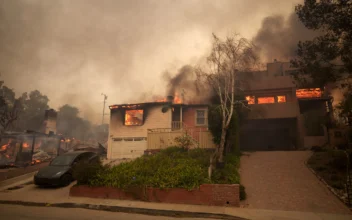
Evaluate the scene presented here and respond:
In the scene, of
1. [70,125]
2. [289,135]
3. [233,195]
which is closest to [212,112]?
[233,195]

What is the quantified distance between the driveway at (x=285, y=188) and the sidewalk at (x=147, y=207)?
65cm

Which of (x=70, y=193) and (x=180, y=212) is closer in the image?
(x=180, y=212)

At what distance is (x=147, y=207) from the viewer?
26.8ft

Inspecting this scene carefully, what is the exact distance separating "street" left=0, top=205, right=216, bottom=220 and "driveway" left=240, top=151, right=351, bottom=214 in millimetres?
4447

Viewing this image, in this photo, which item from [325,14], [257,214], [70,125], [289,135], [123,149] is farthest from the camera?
[70,125]

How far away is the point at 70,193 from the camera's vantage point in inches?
388

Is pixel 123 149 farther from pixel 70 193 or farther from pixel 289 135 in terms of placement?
pixel 289 135

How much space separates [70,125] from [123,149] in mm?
38604

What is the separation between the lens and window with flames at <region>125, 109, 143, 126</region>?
68.4 ft

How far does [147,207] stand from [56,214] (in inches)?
122

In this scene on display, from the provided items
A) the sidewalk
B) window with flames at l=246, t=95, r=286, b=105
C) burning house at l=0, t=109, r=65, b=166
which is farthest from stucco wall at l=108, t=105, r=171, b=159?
window with flames at l=246, t=95, r=286, b=105

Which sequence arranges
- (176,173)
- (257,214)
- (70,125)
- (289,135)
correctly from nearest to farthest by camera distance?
(257,214)
(176,173)
(289,135)
(70,125)

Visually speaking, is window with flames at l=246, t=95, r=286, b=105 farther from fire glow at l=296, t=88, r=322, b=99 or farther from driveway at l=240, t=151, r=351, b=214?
driveway at l=240, t=151, r=351, b=214

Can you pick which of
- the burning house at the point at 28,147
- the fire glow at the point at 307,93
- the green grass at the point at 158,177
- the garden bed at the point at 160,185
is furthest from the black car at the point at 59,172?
the fire glow at the point at 307,93
